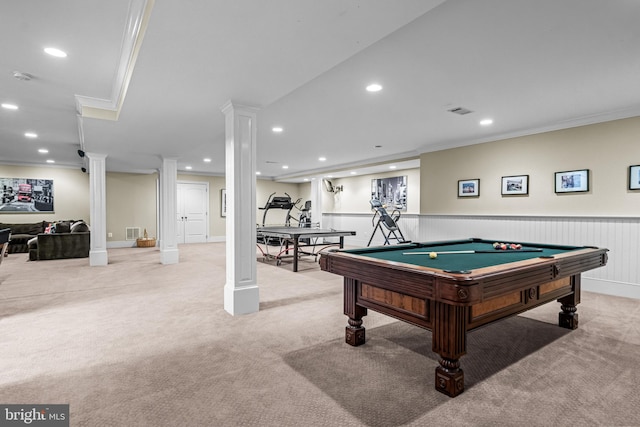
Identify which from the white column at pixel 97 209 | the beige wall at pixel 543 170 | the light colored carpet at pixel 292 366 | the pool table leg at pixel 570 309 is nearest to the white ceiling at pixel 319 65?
the beige wall at pixel 543 170

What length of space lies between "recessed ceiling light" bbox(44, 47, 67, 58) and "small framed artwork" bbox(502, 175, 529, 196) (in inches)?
232

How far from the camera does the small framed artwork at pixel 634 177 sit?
3.98 meters

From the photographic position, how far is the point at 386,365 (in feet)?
7.27

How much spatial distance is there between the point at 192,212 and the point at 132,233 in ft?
6.14

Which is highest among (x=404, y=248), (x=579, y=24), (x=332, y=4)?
(x=579, y=24)

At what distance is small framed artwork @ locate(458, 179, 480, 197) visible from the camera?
563 centimetres

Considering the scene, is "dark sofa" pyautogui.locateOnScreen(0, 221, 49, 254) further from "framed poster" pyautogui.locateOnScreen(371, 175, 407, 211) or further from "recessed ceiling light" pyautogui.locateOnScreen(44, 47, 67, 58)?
"framed poster" pyautogui.locateOnScreen(371, 175, 407, 211)

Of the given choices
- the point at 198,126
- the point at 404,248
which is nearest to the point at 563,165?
the point at 404,248

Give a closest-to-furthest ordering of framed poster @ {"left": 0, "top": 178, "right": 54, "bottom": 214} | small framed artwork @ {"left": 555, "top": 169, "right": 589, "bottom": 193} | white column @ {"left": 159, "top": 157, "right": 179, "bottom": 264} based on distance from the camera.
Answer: small framed artwork @ {"left": 555, "top": 169, "right": 589, "bottom": 193}, white column @ {"left": 159, "top": 157, "right": 179, "bottom": 264}, framed poster @ {"left": 0, "top": 178, "right": 54, "bottom": 214}

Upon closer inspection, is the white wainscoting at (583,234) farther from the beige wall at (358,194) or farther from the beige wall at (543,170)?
the beige wall at (358,194)

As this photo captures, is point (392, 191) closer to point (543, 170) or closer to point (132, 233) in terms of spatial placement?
point (543, 170)

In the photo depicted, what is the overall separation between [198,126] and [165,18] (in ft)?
8.33

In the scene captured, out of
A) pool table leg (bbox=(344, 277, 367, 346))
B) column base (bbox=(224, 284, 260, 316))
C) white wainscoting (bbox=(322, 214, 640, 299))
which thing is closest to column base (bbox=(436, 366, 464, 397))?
pool table leg (bbox=(344, 277, 367, 346))

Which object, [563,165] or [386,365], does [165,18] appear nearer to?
[386,365]
